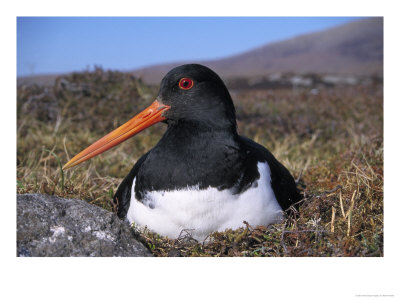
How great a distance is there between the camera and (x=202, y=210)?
9.14ft

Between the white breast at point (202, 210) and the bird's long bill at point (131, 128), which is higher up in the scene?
the bird's long bill at point (131, 128)

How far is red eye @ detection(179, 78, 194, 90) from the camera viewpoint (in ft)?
9.77

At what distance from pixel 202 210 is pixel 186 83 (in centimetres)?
93

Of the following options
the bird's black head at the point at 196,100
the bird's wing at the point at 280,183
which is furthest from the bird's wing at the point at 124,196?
the bird's wing at the point at 280,183

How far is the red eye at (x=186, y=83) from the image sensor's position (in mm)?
2979

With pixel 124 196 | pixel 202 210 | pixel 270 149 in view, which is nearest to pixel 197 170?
pixel 202 210

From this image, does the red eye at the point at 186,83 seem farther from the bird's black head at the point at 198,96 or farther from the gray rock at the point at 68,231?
the gray rock at the point at 68,231

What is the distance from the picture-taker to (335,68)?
1355cm

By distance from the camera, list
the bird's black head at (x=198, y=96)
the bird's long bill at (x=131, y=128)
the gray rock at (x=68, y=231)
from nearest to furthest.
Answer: the gray rock at (x=68, y=231), the bird's black head at (x=198, y=96), the bird's long bill at (x=131, y=128)

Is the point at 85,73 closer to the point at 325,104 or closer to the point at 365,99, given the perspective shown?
the point at 325,104

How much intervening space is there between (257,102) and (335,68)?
621 cm

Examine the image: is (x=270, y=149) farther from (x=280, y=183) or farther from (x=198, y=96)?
(x=198, y=96)

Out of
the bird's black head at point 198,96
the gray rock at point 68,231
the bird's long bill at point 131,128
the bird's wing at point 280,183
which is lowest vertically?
the gray rock at point 68,231
